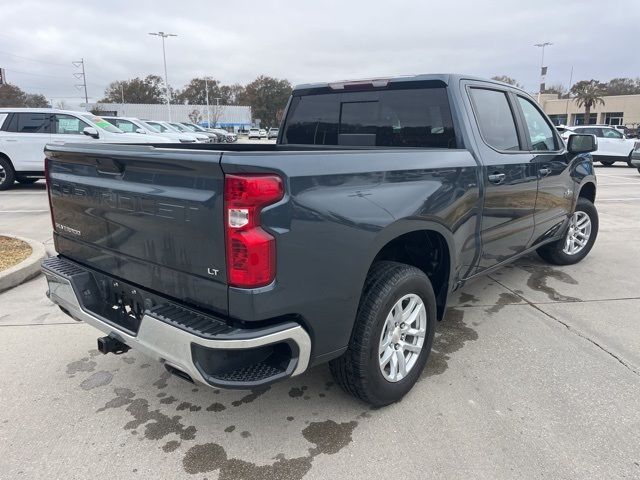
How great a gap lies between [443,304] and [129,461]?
212 centimetres

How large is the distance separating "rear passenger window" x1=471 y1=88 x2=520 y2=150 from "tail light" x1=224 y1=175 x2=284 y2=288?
2.10m

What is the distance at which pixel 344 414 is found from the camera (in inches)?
109

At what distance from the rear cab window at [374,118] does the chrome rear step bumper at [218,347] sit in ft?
6.26

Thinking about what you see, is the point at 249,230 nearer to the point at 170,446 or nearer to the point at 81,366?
the point at 170,446

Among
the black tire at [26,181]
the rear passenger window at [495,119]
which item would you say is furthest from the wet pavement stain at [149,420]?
the black tire at [26,181]

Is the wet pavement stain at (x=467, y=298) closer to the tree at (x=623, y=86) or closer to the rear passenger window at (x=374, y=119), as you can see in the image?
the rear passenger window at (x=374, y=119)

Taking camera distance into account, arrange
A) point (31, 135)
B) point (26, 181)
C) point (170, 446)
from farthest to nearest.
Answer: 1. point (26, 181)
2. point (31, 135)
3. point (170, 446)

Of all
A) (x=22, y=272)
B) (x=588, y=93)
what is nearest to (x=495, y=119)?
Result: (x=22, y=272)

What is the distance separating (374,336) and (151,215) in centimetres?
128

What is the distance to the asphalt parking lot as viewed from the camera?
2342mm

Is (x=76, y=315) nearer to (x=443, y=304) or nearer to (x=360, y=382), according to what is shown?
(x=360, y=382)

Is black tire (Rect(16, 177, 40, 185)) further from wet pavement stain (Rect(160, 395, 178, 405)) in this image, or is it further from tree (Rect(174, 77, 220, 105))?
tree (Rect(174, 77, 220, 105))

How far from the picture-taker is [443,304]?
10.7 ft

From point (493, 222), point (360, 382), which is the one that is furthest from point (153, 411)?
point (493, 222)
